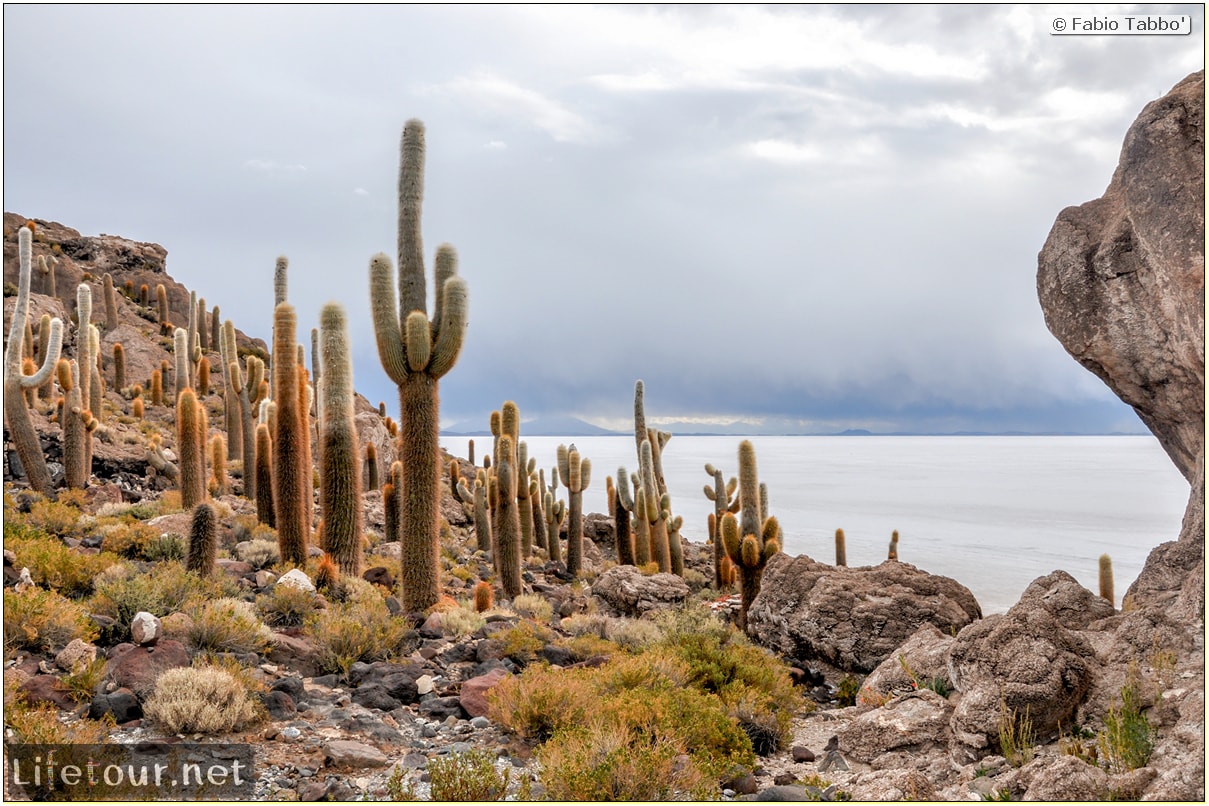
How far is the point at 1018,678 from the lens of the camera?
7.20 meters

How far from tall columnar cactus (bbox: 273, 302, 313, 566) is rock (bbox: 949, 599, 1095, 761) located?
9744 millimetres

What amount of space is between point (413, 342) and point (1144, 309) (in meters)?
9.16

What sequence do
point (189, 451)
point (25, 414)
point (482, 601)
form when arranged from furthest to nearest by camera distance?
point (25, 414) → point (189, 451) → point (482, 601)

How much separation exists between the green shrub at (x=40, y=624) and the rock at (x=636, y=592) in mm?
9363

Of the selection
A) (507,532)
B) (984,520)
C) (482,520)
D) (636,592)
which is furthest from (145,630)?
(984,520)

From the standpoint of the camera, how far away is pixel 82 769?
5672mm

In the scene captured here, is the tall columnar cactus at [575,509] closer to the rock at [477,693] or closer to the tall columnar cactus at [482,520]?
the tall columnar cactus at [482,520]

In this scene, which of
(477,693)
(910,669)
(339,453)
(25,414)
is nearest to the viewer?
(477,693)

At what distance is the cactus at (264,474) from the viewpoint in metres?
15.9

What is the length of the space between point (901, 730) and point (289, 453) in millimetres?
Result: 10078

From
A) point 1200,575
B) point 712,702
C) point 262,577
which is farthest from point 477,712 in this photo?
point 1200,575

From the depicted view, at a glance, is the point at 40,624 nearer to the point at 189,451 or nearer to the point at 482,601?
the point at 482,601

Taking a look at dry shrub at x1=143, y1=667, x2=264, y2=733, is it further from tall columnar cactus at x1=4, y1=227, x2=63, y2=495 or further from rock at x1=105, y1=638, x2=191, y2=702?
tall columnar cactus at x1=4, y1=227, x2=63, y2=495

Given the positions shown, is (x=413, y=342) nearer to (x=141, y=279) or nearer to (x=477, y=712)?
(x=477, y=712)
